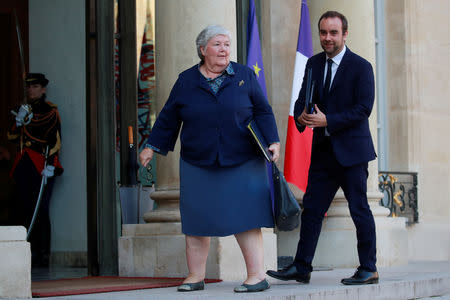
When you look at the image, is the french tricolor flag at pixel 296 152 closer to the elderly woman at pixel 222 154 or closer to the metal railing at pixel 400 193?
the metal railing at pixel 400 193

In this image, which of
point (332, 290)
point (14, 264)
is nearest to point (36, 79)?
point (14, 264)

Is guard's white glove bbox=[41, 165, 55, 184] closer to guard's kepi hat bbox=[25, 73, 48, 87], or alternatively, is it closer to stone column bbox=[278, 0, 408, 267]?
guard's kepi hat bbox=[25, 73, 48, 87]

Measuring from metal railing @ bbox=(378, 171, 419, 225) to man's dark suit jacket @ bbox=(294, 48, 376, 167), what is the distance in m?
4.59

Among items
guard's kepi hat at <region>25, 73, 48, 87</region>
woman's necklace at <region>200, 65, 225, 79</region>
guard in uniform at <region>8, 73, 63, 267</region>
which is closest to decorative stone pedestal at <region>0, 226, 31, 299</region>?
woman's necklace at <region>200, 65, 225, 79</region>

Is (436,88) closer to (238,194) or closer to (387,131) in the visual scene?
(387,131)

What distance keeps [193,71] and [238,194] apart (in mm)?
828

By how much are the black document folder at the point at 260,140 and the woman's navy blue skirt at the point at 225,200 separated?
14 centimetres

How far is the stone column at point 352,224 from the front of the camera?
8.93m

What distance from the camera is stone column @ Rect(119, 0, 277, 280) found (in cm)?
743

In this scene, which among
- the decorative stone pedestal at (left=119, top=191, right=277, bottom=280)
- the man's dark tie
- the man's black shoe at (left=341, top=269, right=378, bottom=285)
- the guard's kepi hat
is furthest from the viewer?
the guard's kepi hat

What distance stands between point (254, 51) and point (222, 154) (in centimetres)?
282

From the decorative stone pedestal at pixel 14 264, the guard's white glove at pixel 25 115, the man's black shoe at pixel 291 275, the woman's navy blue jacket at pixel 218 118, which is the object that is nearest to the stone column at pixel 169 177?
the man's black shoe at pixel 291 275

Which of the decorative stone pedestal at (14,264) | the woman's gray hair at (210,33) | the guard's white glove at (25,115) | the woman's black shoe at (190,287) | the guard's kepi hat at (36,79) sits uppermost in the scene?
the guard's kepi hat at (36,79)

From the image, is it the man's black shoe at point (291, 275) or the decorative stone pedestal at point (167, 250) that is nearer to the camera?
the man's black shoe at point (291, 275)
